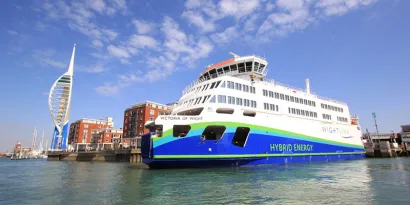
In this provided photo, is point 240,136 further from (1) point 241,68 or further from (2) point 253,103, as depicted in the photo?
(1) point 241,68

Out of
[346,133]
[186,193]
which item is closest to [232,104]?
[186,193]

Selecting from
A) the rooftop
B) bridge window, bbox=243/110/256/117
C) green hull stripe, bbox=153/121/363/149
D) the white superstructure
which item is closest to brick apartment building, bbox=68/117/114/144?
the rooftop

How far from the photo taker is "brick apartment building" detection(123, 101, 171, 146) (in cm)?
6338

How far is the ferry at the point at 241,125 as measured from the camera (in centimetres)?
1705

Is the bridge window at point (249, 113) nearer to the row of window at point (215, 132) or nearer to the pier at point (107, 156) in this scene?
the row of window at point (215, 132)

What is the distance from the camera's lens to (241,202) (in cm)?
798

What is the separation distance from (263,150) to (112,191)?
44.7 ft

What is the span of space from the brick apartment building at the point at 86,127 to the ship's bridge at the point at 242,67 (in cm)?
7312

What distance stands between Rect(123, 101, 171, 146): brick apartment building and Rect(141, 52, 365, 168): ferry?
40810 mm

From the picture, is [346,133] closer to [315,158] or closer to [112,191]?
[315,158]

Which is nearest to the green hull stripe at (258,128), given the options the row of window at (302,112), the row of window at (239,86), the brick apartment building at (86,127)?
the row of window at (302,112)

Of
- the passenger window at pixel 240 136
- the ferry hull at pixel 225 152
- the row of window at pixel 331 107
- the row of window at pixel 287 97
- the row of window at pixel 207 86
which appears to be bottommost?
the ferry hull at pixel 225 152

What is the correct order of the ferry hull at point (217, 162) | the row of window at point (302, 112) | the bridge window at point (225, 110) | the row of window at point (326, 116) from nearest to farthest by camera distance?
the ferry hull at point (217, 162) → the bridge window at point (225, 110) → the row of window at point (302, 112) → the row of window at point (326, 116)

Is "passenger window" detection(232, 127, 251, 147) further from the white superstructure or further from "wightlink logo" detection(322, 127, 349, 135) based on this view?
"wightlink logo" detection(322, 127, 349, 135)
